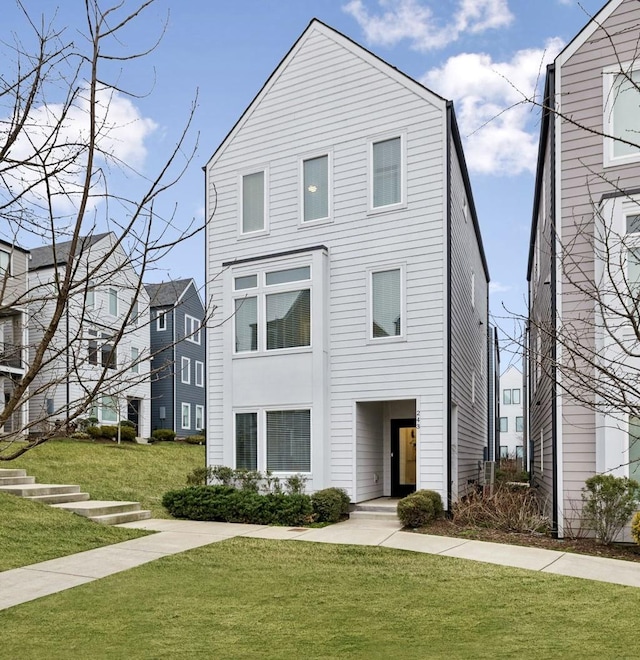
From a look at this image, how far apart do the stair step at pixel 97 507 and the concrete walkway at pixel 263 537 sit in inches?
21.3

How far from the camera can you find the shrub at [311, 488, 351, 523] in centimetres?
1342

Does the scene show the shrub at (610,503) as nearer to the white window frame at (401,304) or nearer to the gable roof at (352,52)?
the white window frame at (401,304)

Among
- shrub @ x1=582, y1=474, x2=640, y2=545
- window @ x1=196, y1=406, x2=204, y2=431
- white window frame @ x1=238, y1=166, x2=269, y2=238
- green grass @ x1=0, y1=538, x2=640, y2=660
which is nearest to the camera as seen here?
green grass @ x1=0, y1=538, x2=640, y2=660

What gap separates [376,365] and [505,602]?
23.8 ft

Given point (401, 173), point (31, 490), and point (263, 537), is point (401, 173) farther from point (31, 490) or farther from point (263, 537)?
point (31, 490)

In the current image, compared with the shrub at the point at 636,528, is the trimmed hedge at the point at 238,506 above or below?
below

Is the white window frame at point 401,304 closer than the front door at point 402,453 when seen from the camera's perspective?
Yes

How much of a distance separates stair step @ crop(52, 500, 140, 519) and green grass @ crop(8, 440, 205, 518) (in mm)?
745

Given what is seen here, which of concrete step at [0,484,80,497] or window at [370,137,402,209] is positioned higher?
window at [370,137,402,209]

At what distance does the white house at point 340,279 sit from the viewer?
14.1 m

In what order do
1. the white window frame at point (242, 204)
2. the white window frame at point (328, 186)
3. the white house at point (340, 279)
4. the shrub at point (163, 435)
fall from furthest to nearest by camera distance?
the shrub at point (163, 435) < the white window frame at point (242, 204) < the white window frame at point (328, 186) < the white house at point (340, 279)

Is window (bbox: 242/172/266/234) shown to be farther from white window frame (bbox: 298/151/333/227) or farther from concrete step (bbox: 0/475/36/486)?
concrete step (bbox: 0/475/36/486)

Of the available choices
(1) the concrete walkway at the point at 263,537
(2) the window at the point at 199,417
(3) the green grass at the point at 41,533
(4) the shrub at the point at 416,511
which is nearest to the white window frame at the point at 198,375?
(2) the window at the point at 199,417

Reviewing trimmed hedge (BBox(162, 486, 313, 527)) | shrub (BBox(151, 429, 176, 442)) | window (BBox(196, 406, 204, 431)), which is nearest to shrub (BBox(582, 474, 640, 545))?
trimmed hedge (BBox(162, 486, 313, 527))
